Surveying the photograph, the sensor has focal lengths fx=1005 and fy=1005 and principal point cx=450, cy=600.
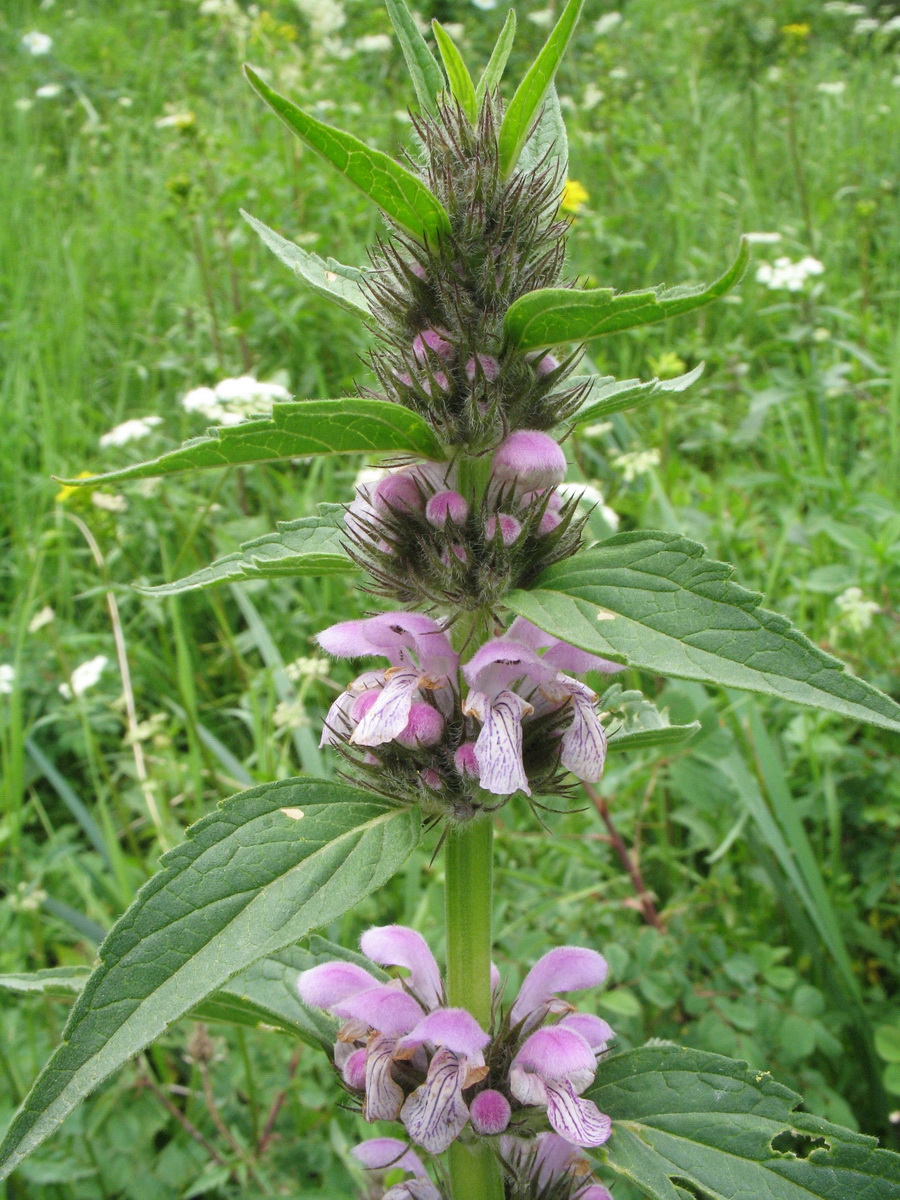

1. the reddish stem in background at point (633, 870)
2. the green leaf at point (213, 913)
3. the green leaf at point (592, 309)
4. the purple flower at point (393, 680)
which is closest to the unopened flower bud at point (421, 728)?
the purple flower at point (393, 680)

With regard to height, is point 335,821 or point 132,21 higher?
point 132,21

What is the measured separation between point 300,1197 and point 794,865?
144 centimetres

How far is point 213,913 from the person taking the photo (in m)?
1.04

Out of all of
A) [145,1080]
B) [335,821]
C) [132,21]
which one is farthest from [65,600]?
[132,21]

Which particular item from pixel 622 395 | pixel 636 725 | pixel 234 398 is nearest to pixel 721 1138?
pixel 636 725

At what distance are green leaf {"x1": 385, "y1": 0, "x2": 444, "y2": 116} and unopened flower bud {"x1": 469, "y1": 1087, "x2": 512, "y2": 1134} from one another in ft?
4.26

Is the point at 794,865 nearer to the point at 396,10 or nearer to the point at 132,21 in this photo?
the point at 396,10

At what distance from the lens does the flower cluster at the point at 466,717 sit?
1.26 m

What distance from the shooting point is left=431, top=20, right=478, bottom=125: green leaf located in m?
1.26

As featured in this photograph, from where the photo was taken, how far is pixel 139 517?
405 cm

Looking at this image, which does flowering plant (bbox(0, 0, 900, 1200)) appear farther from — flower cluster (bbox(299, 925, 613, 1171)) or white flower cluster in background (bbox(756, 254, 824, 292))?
white flower cluster in background (bbox(756, 254, 824, 292))

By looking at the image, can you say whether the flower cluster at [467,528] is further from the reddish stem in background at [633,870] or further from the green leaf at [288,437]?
the reddish stem in background at [633,870]

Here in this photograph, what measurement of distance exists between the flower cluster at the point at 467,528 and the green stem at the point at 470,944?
1.13 feet

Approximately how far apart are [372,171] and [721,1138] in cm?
124
